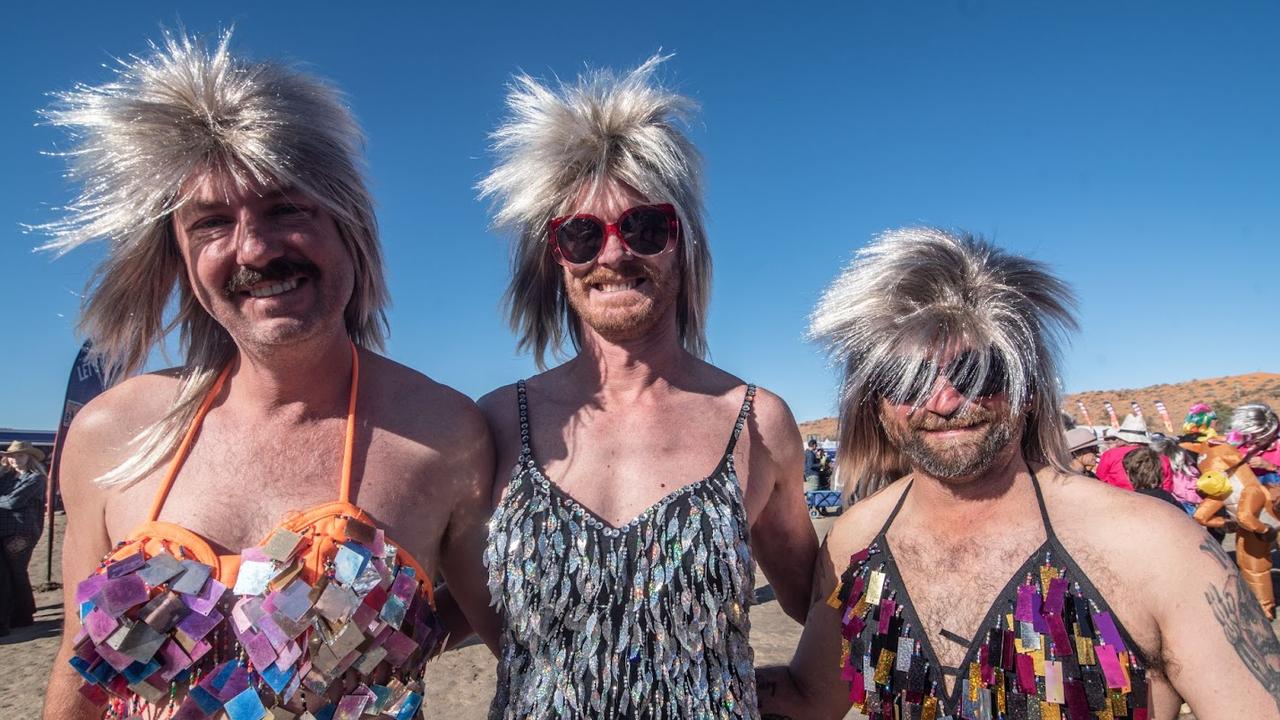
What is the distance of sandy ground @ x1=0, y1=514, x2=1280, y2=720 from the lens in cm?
526

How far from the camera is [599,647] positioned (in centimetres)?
187

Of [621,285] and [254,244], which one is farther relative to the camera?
[621,285]

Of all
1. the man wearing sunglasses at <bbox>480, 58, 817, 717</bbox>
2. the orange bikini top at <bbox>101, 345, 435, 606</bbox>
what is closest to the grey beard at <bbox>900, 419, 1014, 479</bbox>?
the man wearing sunglasses at <bbox>480, 58, 817, 717</bbox>

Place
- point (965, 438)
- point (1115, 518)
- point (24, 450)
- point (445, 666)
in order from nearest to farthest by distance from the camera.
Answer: point (1115, 518) < point (965, 438) < point (445, 666) < point (24, 450)

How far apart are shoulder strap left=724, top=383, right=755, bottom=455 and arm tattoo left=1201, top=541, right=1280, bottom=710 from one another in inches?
42.3

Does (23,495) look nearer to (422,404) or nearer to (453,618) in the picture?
(453,618)

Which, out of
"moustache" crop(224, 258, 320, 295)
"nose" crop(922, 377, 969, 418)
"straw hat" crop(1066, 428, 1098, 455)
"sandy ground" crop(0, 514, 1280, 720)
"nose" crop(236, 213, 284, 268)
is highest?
"nose" crop(236, 213, 284, 268)

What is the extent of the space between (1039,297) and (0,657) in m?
7.96

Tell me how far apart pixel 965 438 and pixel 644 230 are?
0.97m

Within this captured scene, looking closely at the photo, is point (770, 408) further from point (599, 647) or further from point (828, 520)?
point (828, 520)

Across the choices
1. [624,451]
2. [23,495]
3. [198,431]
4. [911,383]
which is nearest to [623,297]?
[624,451]

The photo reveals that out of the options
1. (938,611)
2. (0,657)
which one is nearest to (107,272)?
(938,611)

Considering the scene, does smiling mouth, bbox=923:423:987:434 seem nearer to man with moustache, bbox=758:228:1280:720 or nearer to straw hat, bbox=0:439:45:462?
man with moustache, bbox=758:228:1280:720

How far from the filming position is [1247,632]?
1.65 m
